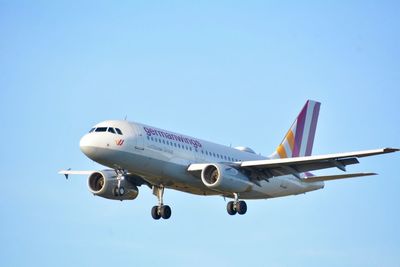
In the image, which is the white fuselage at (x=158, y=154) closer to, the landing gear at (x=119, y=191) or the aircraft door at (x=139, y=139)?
the aircraft door at (x=139, y=139)

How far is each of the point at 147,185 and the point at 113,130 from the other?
6873mm

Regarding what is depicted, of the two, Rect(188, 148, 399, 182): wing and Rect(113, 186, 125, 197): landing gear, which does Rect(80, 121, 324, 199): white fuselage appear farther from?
Rect(113, 186, 125, 197): landing gear

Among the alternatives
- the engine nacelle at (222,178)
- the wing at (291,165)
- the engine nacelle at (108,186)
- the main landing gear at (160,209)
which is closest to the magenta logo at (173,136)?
the wing at (291,165)

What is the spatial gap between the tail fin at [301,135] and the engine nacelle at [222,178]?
1038cm

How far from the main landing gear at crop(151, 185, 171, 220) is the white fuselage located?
4.79 feet

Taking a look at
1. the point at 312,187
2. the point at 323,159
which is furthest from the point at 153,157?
the point at 312,187

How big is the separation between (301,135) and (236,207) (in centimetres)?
1319

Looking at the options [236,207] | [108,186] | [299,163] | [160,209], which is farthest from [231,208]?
[108,186]

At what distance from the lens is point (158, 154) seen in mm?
53250

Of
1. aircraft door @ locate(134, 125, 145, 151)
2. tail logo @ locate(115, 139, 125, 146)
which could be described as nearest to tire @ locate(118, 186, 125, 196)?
aircraft door @ locate(134, 125, 145, 151)

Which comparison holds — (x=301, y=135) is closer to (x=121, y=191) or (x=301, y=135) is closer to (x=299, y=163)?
(x=299, y=163)

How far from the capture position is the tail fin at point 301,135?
2596 inches

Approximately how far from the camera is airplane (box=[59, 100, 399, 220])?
52062 mm

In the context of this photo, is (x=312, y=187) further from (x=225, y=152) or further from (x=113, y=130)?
(x=113, y=130)
